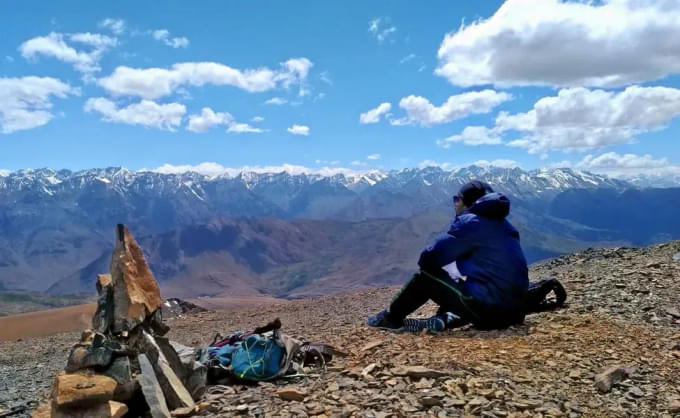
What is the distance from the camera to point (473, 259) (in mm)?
7676

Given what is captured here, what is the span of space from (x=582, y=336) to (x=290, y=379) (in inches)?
155

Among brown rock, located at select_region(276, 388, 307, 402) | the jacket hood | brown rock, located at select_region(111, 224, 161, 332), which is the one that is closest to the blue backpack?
brown rock, located at select_region(276, 388, 307, 402)

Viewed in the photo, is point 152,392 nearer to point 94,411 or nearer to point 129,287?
point 94,411

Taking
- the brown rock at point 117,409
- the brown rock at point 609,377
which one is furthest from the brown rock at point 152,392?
the brown rock at point 609,377

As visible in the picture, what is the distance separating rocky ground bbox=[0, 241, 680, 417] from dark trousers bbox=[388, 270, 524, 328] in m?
0.19

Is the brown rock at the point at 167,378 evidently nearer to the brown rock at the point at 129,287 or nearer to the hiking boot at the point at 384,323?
the brown rock at the point at 129,287

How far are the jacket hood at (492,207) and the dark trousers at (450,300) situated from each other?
39.6 inches

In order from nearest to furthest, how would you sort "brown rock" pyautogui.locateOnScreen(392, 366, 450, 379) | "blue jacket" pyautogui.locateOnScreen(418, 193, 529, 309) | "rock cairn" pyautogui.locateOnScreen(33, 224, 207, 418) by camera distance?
"rock cairn" pyautogui.locateOnScreen(33, 224, 207, 418), "brown rock" pyautogui.locateOnScreen(392, 366, 450, 379), "blue jacket" pyautogui.locateOnScreen(418, 193, 529, 309)

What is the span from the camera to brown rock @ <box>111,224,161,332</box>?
5973mm

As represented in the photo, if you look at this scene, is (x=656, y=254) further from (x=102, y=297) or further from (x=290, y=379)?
(x=102, y=297)

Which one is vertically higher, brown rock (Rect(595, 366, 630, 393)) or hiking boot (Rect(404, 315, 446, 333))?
hiking boot (Rect(404, 315, 446, 333))

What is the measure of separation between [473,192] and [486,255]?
1114mm

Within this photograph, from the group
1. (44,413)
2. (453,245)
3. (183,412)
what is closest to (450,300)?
(453,245)

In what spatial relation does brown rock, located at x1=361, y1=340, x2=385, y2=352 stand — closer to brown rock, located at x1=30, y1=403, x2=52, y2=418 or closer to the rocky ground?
the rocky ground
